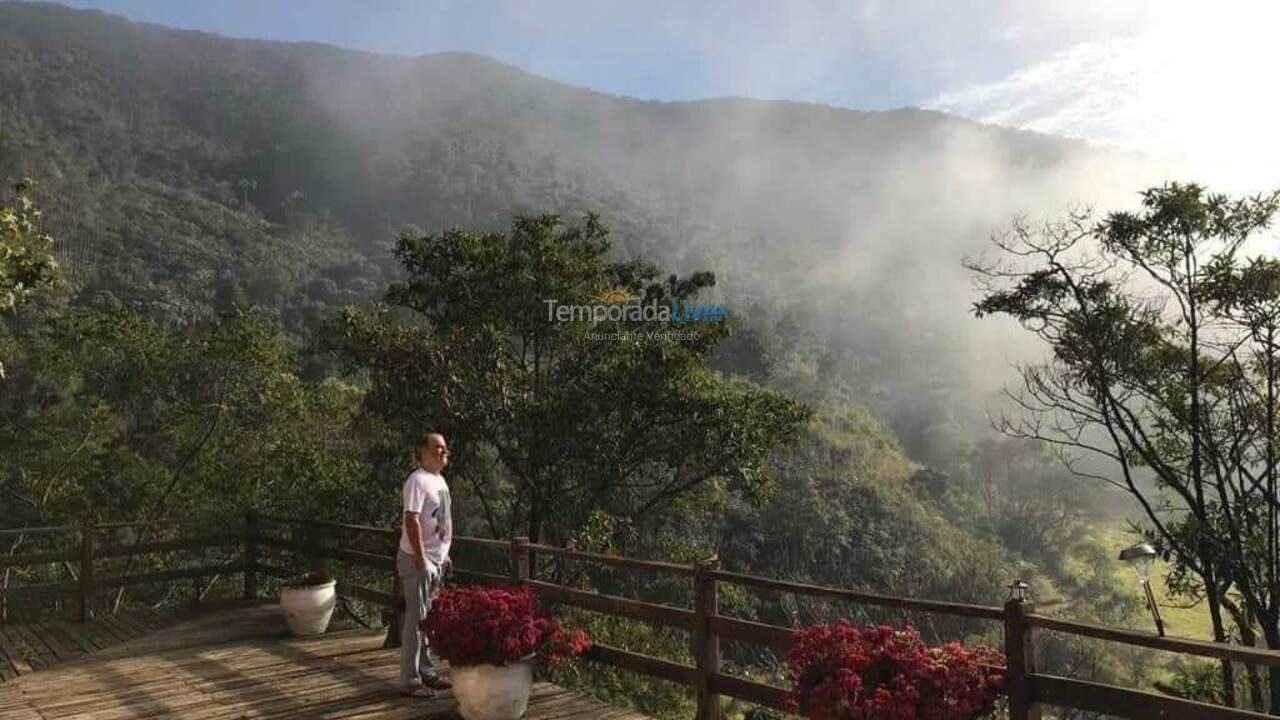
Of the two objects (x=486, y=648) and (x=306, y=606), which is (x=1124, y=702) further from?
(x=306, y=606)

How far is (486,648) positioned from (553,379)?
9.64 meters

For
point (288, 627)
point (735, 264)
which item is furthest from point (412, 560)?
point (735, 264)

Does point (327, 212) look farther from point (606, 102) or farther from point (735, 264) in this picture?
point (606, 102)

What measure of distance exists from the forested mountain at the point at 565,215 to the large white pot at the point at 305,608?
14.0ft

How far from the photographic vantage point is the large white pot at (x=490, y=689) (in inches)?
209

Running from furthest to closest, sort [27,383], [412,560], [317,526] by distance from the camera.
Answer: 1. [27,383]
2. [317,526]
3. [412,560]

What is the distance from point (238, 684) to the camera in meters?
6.50

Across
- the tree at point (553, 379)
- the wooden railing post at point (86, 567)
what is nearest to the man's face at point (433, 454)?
the wooden railing post at point (86, 567)

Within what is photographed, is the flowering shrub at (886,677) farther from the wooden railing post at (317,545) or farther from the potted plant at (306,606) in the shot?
the wooden railing post at (317,545)

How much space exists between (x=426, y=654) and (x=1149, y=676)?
3659cm

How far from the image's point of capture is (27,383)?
2255 centimetres

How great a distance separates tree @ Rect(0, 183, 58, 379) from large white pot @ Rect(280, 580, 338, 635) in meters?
3.18

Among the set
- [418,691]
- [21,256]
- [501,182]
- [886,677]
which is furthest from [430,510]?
[501,182]

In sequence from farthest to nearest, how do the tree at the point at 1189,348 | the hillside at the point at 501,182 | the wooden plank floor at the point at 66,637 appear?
1. the hillside at the point at 501,182
2. the tree at the point at 1189,348
3. the wooden plank floor at the point at 66,637
